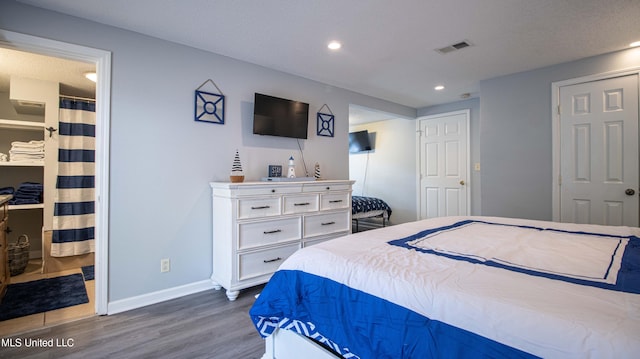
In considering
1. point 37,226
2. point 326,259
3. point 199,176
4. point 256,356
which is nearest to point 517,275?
point 326,259

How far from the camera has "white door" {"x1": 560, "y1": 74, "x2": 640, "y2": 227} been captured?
2891 mm

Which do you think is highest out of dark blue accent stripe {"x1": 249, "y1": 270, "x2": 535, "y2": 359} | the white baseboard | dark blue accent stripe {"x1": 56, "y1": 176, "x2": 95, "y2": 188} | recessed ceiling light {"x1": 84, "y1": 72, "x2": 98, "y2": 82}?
recessed ceiling light {"x1": 84, "y1": 72, "x2": 98, "y2": 82}

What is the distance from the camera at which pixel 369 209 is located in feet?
17.3

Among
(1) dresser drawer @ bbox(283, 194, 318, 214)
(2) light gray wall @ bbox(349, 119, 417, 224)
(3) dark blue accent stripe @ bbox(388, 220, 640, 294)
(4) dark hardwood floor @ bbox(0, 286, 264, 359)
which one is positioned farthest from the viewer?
(2) light gray wall @ bbox(349, 119, 417, 224)

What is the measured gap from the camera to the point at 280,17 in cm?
226

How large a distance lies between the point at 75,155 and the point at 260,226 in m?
2.59

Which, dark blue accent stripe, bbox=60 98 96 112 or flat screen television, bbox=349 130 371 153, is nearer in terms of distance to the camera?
dark blue accent stripe, bbox=60 98 96 112

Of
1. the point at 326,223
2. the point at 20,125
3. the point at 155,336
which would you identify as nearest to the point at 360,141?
the point at 326,223

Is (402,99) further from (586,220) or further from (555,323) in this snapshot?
(555,323)

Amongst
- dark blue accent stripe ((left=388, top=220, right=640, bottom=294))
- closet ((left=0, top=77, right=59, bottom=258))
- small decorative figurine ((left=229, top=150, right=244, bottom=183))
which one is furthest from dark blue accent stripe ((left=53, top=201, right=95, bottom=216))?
dark blue accent stripe ((left=388, top=220, right=640, bottom=294))

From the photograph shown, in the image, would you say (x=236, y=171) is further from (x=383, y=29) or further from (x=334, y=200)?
(x=383, y=29)

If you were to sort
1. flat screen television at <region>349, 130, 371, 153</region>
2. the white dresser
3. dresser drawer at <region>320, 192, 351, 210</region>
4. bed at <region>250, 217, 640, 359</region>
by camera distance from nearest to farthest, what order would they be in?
bed at <region>250, 217, 640, 359</region> → the white dresser → dresser drawer at <region>320, 192, 351, 210</region> → flat screen television at <region>349, 130, 371, 153</region>

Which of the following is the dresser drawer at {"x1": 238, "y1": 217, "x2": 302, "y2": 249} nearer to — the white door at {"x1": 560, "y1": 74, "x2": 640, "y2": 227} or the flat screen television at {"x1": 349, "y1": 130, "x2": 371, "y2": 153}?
the white door at {"x1": 560, "y1": 74, "x2": 640, "y2": 227}

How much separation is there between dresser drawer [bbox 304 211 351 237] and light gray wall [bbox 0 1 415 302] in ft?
2.48
